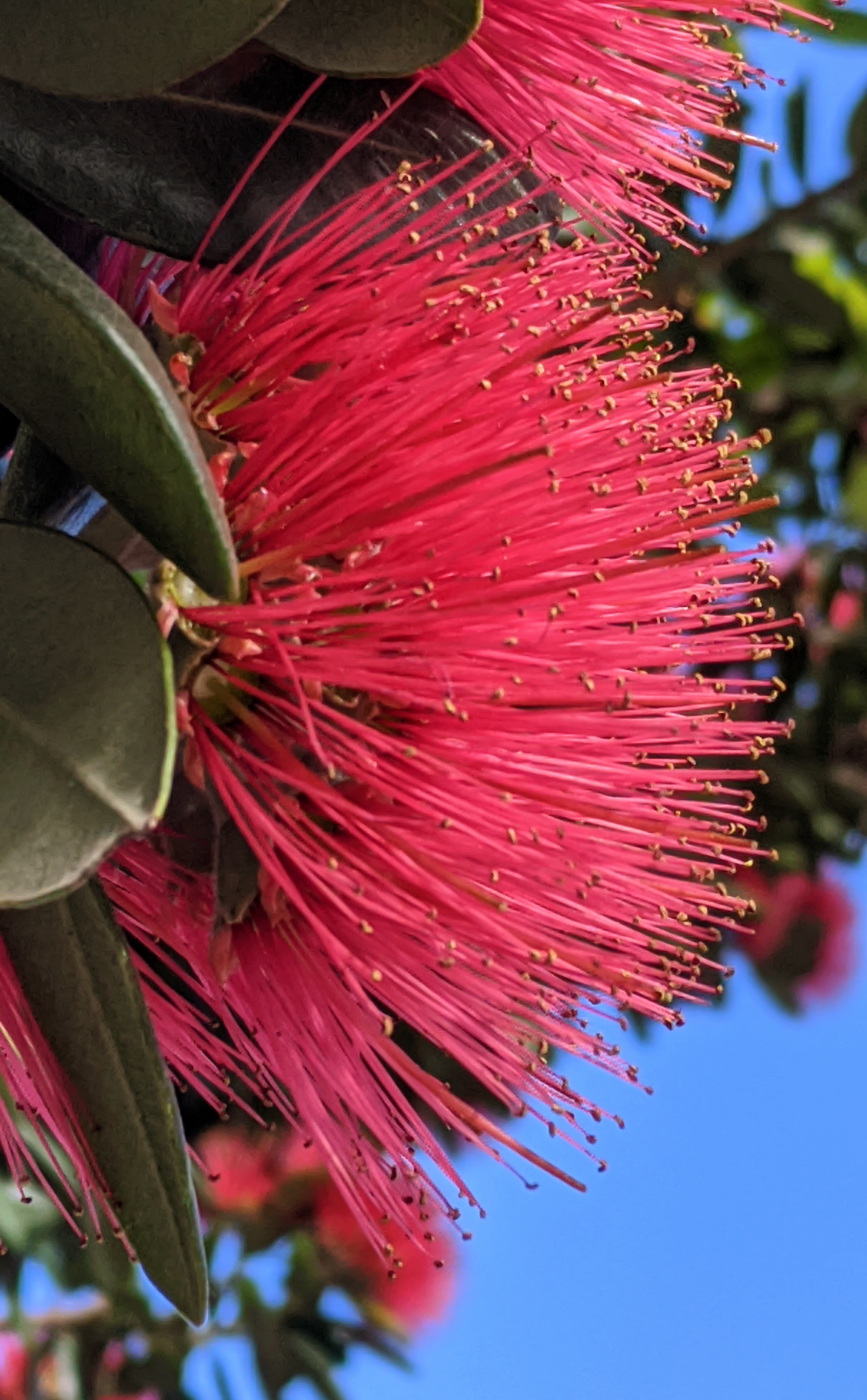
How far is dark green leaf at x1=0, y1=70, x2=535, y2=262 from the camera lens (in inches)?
24.5

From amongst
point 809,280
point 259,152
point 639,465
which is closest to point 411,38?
point 259,152

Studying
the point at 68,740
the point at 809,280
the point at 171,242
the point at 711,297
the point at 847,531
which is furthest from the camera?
the point at 847,531

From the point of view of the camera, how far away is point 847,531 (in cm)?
243

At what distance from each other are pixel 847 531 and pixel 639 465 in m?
1.82

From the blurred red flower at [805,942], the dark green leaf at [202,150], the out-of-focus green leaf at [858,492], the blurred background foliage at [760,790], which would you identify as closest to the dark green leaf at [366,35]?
the dark green leaf at [202,150]

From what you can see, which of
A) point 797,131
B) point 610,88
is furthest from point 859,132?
point 610,88

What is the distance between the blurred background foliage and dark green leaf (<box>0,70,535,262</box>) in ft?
3.67

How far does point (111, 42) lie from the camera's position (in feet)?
1.82

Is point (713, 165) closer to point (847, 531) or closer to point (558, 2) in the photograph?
point (558, 2)

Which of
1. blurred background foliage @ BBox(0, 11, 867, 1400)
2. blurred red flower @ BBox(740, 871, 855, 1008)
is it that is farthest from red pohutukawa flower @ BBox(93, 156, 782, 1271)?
blurred red flower @ BBox(740, 871, 855, 1008)

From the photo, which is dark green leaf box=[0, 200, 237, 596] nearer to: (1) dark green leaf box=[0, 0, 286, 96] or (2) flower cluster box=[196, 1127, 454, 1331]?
(1) dark green leaf box=[0, 0, 286, 96]

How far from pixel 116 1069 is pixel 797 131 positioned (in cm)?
180

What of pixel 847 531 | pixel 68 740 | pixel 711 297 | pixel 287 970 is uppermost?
pixel 68 740

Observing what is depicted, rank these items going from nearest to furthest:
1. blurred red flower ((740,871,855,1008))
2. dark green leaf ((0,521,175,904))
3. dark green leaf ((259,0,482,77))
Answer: dark green leaf ((0,521,175,904)) → dark green leaf ((259,0,482,77)) → blurred red flower ((740,871,855,1008))
